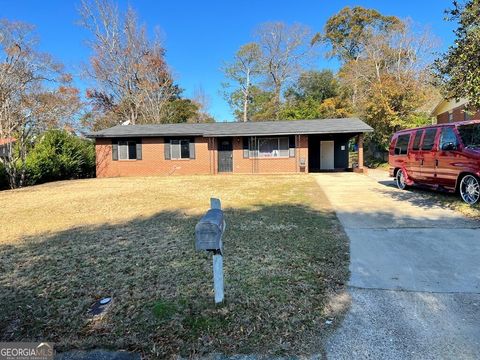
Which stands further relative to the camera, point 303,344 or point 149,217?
point 149,217

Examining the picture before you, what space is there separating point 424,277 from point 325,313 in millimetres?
1447

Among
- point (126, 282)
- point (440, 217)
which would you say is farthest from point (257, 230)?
point (440, 217)

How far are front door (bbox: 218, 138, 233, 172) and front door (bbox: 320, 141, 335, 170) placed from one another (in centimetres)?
603

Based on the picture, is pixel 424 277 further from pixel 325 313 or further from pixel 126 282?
pixel 126 282

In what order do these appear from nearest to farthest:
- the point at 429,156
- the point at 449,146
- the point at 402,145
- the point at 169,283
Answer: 1. the point at 169,283
2. the point at 449,146
3. the point at 429,156
4. the point at 402,145

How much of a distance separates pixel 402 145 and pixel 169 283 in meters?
9.12

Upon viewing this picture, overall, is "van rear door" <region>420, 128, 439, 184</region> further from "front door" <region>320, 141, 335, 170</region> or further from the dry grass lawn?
"front door" <region>320, 141, 335, 170</region>

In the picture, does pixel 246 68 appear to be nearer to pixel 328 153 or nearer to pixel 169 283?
pixel 328 153

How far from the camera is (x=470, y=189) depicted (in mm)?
7055

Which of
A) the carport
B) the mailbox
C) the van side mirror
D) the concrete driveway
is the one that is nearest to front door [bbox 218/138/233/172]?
the carport

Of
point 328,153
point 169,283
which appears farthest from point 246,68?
point 169,283

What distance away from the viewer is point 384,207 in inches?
299

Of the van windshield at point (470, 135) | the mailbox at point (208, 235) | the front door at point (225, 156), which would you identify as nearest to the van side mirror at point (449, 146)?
the van windshield at point (470, 135)

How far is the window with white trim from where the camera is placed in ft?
64.3
